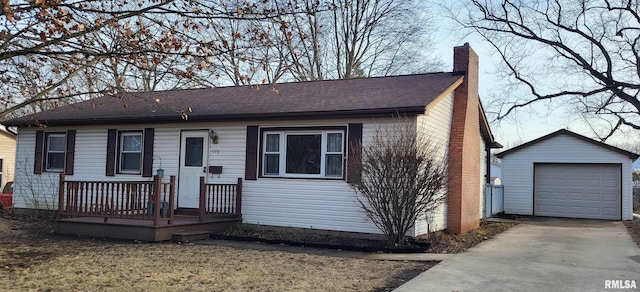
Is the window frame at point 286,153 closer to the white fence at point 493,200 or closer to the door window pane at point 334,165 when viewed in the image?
the door window pane at point 334,165

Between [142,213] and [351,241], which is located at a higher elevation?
[142,213]

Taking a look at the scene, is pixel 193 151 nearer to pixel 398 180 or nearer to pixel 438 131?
pixel 398 180

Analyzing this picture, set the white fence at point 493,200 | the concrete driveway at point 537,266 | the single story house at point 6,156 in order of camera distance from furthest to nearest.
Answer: the single story house at point 6,156 < the white fence at point 493,200 < the concrete driveway at point 537,266

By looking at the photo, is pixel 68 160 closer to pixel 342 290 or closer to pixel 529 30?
pixel 342 290

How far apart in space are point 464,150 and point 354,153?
375cm

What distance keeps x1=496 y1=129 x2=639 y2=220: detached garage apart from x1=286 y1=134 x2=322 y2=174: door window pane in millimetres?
11826

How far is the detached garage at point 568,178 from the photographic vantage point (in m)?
19.0

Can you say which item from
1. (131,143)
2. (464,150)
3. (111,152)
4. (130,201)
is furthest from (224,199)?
(464,150)

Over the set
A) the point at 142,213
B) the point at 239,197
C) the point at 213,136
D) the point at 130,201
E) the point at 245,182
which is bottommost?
the point at 142,213

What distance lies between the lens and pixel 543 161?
2002 centimetres

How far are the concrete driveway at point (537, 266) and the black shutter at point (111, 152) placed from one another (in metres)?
9.13

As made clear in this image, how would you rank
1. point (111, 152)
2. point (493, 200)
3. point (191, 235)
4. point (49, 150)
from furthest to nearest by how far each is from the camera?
point (493, 200), point (49, 150), point (111, 152), point (191, 235)

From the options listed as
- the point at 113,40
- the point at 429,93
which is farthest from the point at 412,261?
the point at 113,40
